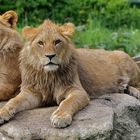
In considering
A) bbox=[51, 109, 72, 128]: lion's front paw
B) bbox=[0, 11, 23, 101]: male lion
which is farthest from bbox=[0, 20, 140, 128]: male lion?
bbox=[0, 11, 23, 101]: male lion

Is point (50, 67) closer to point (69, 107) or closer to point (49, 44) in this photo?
point (49, 44)

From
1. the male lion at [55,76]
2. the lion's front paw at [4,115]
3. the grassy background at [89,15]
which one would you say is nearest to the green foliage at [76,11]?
the grassy background at [89,15]

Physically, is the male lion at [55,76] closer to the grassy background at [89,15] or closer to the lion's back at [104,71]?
the lion's back at [104,71]

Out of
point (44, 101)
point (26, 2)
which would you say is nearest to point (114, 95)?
point (44, 101)

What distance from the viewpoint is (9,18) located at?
8242 mm

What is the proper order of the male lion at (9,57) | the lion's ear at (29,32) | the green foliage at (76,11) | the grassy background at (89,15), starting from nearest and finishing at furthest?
the lion's ear at (29,32) < the male lion at (9,57) < the grassy background at (89,15) < the green foliage at (76,11)

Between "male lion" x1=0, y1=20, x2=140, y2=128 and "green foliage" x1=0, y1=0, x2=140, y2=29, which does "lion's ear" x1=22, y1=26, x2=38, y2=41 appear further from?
"green foliage" x1=0, y1=0, x2=140, y2=29

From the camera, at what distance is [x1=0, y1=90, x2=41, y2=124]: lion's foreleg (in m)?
7.13

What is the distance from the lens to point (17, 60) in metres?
8.09

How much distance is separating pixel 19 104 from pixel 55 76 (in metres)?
0.56

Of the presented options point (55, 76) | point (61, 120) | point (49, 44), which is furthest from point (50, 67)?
point (61, 120)

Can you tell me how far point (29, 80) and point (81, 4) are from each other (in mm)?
7039

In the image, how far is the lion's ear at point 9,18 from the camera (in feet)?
26.9

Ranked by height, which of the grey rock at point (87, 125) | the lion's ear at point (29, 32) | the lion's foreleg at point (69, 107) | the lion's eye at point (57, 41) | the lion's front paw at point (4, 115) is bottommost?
the grey rock at point (87, 125)
